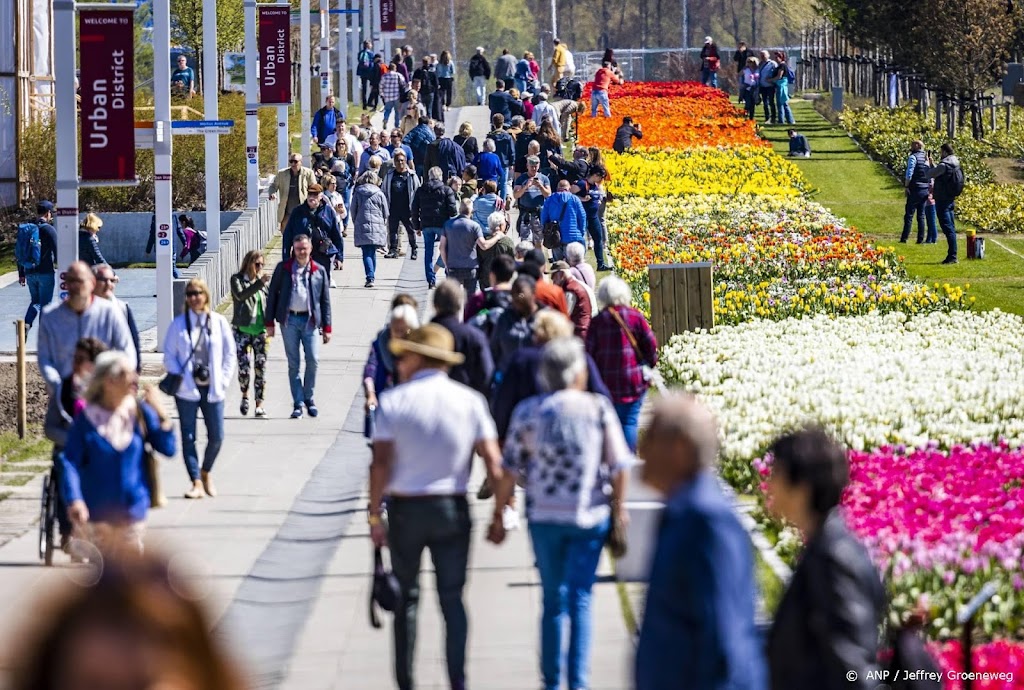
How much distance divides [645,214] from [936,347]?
1388 centimetres

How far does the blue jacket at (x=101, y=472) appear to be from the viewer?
887cm

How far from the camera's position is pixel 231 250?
25.4 m

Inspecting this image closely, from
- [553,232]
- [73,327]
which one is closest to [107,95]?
[553,232]

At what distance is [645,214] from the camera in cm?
3206

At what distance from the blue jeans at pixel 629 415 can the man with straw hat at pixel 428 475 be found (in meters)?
4.34

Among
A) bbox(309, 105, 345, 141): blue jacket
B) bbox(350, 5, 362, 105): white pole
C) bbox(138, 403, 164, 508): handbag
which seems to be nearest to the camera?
bbox(138, 403, 164, 508): handbag

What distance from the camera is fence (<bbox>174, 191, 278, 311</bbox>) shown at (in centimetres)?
2294

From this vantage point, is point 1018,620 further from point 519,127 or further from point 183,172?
point 183,172

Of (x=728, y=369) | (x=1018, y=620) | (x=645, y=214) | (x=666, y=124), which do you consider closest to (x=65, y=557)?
(x=1018, y=620)

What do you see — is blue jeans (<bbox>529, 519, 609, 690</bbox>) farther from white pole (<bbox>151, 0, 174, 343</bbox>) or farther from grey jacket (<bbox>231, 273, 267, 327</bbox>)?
white pole (<bbox>151, 0, 174, 343</bbox>)

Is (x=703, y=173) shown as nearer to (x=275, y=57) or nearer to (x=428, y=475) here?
(x=275, y=57)

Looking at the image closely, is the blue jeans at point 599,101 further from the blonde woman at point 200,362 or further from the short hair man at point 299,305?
the blonde woman at point 200,362

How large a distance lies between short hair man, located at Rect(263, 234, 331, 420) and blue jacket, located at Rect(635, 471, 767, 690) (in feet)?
34.7

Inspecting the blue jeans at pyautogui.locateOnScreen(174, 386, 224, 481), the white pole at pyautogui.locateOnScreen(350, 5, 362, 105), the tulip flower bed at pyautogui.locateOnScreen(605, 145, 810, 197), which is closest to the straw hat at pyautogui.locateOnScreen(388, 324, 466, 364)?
the blue jeans at pyautogui.locateOnScreen(174, 386, 224, 481)
